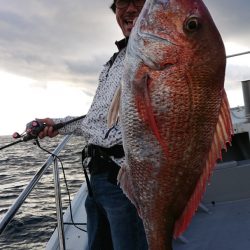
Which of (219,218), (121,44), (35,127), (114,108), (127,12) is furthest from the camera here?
(219,218)

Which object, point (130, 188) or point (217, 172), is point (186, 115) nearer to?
point (130, 188)

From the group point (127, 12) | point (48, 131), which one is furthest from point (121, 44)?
point (48, 131)

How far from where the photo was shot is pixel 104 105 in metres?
2.40

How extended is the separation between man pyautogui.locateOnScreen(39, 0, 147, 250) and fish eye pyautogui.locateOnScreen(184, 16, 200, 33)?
84cm

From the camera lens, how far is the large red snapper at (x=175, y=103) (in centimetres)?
152

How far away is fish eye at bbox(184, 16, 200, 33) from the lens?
1521mm

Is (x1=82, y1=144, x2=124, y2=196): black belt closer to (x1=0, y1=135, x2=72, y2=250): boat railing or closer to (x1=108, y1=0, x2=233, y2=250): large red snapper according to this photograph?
(x1=0, y1=135, x2=72, y2=250): boat railing

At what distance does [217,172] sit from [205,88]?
3.60 metres

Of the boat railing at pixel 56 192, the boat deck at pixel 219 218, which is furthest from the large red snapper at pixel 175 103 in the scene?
the boat deck at pixel 219 218

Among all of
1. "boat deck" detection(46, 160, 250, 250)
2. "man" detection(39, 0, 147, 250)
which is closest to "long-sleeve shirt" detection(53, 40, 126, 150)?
"man" detection(39, 0, 147, 250)

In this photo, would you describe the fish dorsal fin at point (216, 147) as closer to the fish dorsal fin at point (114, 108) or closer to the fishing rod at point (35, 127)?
the fish dorsal fin at point (114, 108)

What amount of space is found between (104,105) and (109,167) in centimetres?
37

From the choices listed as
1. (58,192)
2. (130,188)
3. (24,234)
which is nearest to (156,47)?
(130,188)

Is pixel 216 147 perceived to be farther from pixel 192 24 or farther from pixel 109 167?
pixel 109 167
